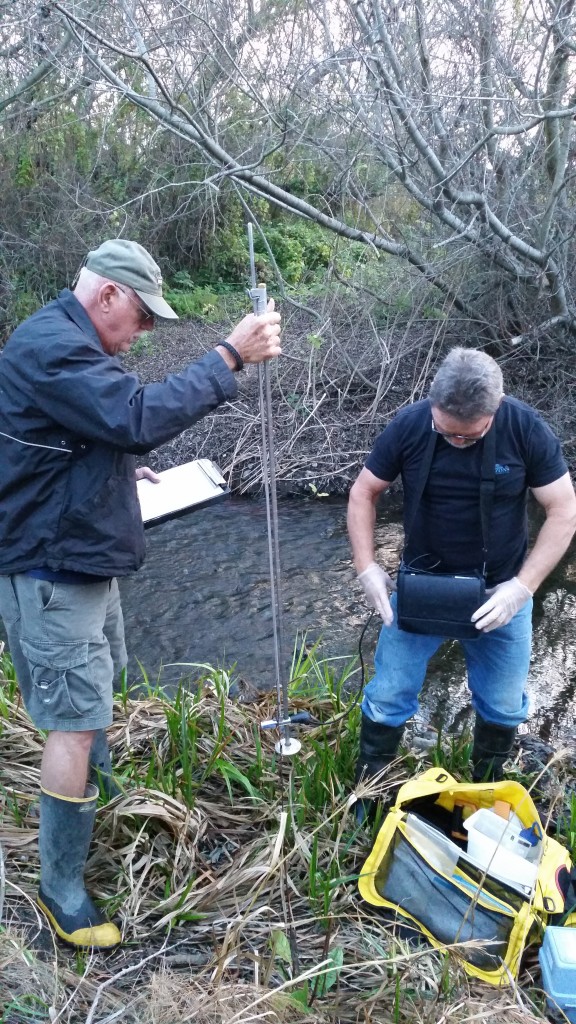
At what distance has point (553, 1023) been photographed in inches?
87.0

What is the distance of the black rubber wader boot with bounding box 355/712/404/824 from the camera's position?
9.79 ft

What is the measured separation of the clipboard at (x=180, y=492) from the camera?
2.83 metres

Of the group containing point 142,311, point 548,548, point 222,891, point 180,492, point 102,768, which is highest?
point 142,311

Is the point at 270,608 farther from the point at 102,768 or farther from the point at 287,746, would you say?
the point at 102,768

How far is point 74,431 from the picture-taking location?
2.21 m

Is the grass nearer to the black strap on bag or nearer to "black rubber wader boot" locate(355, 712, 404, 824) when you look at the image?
"black rubber wader boot" locate(355, 712, 404, 824)

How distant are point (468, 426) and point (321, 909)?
1624 mm

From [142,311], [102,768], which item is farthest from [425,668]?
[142,311]

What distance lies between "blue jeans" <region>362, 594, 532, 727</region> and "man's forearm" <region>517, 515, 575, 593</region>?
0.15m

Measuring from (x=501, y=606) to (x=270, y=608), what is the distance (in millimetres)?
3357

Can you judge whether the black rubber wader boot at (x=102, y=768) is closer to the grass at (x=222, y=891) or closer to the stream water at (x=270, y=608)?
the grass at (x=222, y=891)

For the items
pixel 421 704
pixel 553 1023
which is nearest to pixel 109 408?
pixel 553 1023

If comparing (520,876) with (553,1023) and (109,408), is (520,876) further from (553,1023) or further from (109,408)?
(109,408)

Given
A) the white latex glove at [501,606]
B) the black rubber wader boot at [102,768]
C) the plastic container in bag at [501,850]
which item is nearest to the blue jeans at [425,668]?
the white latex glove at [501,606]
